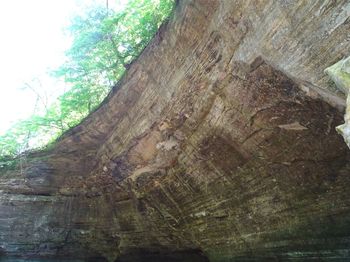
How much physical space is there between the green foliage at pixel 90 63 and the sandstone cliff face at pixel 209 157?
70 centimetres

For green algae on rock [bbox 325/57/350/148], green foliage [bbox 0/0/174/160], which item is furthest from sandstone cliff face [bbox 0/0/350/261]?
green foliage [bbox 0/0/174/160]

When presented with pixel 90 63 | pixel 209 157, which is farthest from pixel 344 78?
pixel 90 63

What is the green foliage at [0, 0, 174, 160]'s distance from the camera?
694cm

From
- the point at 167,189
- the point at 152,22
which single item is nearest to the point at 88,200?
the point at 167,189

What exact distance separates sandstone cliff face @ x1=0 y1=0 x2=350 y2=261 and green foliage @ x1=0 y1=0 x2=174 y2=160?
704mm

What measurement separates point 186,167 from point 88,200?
3898mm

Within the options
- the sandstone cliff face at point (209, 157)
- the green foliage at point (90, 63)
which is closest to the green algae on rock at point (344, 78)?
the sandstone cliff face at point (209, 157)

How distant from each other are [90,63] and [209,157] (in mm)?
3942

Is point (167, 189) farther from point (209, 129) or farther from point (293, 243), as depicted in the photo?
point (293, 243)

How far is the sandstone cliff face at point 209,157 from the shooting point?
4109mm

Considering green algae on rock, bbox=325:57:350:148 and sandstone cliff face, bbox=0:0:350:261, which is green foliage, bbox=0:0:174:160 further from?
green algae on rock, bbox=325:57:350:148

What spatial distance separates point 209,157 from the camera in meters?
5.97

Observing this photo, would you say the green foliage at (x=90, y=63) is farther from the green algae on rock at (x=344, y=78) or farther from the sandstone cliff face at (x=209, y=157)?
the green algae on rock at (x=344, y=78)

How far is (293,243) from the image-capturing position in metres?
5.52
